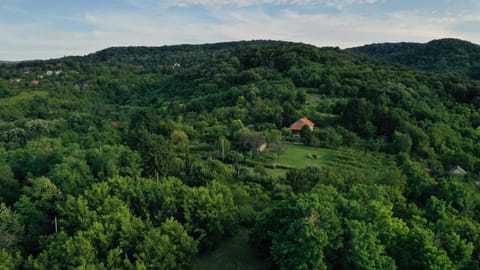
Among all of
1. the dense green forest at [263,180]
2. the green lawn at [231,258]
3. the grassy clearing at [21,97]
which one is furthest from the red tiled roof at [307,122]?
the grassy clearing at [21,97]

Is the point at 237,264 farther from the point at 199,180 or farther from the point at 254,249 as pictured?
the point at 199,180

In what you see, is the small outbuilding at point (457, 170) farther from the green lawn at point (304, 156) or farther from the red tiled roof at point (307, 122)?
the red tiled roof at point (307, 122)

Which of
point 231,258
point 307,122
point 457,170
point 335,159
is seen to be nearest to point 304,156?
point 335,159

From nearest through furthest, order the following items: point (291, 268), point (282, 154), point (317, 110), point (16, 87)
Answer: point (291, 268) < point (282, 154) < point (317, 110) < point (16, 87)

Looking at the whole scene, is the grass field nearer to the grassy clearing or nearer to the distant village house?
the distant village house

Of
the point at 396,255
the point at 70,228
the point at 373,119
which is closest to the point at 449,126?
the point at 373,119

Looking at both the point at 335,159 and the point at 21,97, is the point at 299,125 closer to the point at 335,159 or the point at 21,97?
the point at 335,159

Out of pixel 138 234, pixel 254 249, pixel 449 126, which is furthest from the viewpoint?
pixel 449 126
